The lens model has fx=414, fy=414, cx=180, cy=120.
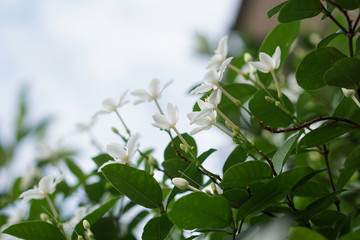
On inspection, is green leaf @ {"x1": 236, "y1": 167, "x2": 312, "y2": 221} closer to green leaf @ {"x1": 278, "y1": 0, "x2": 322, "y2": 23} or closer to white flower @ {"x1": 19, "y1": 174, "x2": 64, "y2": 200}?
green leaf @ {"x1": 278, "y1": 0, "x2": 322, "y2": 23}

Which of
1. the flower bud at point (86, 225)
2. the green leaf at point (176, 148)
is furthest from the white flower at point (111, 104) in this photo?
the flower bud at point (86, 225)

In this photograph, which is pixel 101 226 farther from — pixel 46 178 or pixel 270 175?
pixel 270 175

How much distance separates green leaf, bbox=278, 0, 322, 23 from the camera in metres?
0.62

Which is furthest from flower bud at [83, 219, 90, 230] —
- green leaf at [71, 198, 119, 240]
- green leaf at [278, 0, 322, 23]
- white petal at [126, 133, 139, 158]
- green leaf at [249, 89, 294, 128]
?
green leaf at [278, 0, 322, 23]

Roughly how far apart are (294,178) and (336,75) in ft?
0.53

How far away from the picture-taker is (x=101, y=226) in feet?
3.13

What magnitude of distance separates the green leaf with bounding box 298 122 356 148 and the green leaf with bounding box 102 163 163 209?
9.5 inches

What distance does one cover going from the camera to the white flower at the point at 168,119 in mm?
697

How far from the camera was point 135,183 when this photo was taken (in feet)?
2.10

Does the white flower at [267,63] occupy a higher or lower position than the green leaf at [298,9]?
lower

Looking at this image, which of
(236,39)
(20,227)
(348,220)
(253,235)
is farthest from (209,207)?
(236,39)

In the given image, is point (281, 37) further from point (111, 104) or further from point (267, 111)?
point (111, 104)

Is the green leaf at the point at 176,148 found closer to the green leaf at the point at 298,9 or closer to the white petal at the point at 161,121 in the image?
the white petal at the point at 161,121

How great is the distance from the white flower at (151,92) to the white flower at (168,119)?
0.33ft
